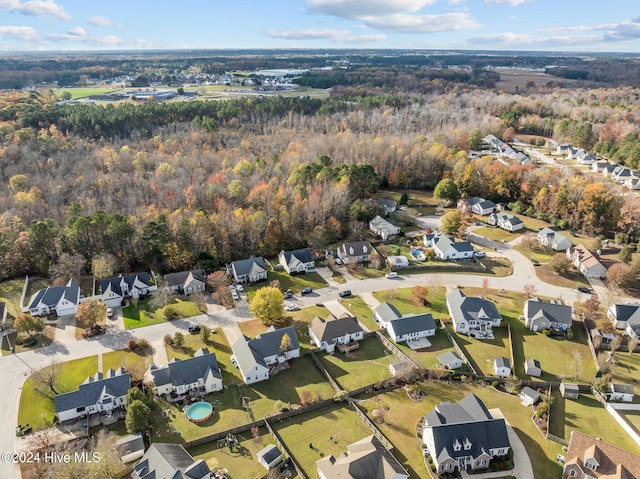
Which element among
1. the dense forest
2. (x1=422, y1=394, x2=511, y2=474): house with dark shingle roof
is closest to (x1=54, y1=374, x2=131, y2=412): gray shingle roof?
the dense forest

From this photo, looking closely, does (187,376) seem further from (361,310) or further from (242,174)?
(242,174)

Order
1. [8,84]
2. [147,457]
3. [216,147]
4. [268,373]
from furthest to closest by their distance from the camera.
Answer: [8,84], [216,147], [268,373], [147,457]

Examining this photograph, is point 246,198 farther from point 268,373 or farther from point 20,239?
point 268,373

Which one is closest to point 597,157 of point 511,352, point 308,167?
point 308,167

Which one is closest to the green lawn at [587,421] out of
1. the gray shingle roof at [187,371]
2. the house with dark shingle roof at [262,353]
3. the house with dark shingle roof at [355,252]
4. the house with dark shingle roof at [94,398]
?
the house with dark shingle roof at [262,353]

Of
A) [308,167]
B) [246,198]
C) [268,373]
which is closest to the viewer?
[268,373]
